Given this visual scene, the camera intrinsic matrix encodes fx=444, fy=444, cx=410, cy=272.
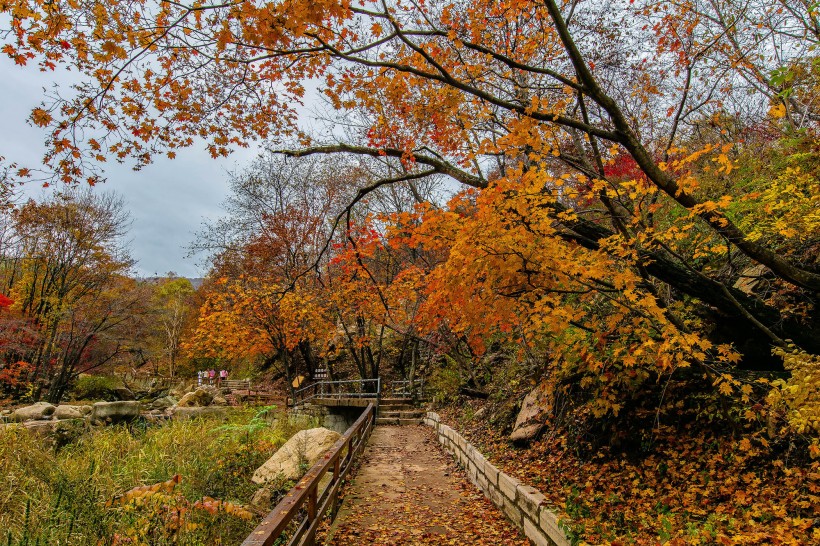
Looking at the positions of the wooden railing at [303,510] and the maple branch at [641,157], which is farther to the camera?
the maple branch at [641,157]

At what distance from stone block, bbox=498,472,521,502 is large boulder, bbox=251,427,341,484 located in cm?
279

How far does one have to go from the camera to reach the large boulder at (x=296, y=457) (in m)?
6.21

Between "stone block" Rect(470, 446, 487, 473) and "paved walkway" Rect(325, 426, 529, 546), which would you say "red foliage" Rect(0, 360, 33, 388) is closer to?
"paved walkway" Rect(325, 426, 529, 546)

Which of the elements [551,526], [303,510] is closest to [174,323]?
[303,510]

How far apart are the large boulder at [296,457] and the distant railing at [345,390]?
8.89 metres

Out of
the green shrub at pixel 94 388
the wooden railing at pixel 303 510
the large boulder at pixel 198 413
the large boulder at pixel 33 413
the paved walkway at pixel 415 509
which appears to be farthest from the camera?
the green shrub at pixel 94 388

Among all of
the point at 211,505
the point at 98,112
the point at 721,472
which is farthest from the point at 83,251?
the point at 721,472

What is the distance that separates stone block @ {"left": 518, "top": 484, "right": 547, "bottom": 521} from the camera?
180 inches

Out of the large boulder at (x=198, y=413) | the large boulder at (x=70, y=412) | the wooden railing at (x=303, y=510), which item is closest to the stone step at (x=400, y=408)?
the large boulder at (x=198, y=413)

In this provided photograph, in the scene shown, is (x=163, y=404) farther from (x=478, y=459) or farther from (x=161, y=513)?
(x=161, y=513)

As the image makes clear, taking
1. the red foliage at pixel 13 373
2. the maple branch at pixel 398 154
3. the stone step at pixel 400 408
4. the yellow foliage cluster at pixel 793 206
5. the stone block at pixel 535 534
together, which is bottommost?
the stone step at pixel 400 408

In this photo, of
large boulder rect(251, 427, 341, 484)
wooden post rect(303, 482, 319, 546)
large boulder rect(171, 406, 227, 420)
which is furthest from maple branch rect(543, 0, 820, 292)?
large boulder rect(171, 406, 227, 420)

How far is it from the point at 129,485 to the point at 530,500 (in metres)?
4.94

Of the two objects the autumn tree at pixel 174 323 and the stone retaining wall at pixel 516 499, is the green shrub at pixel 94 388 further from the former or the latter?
the stone retaining wall at pixel 516 499
